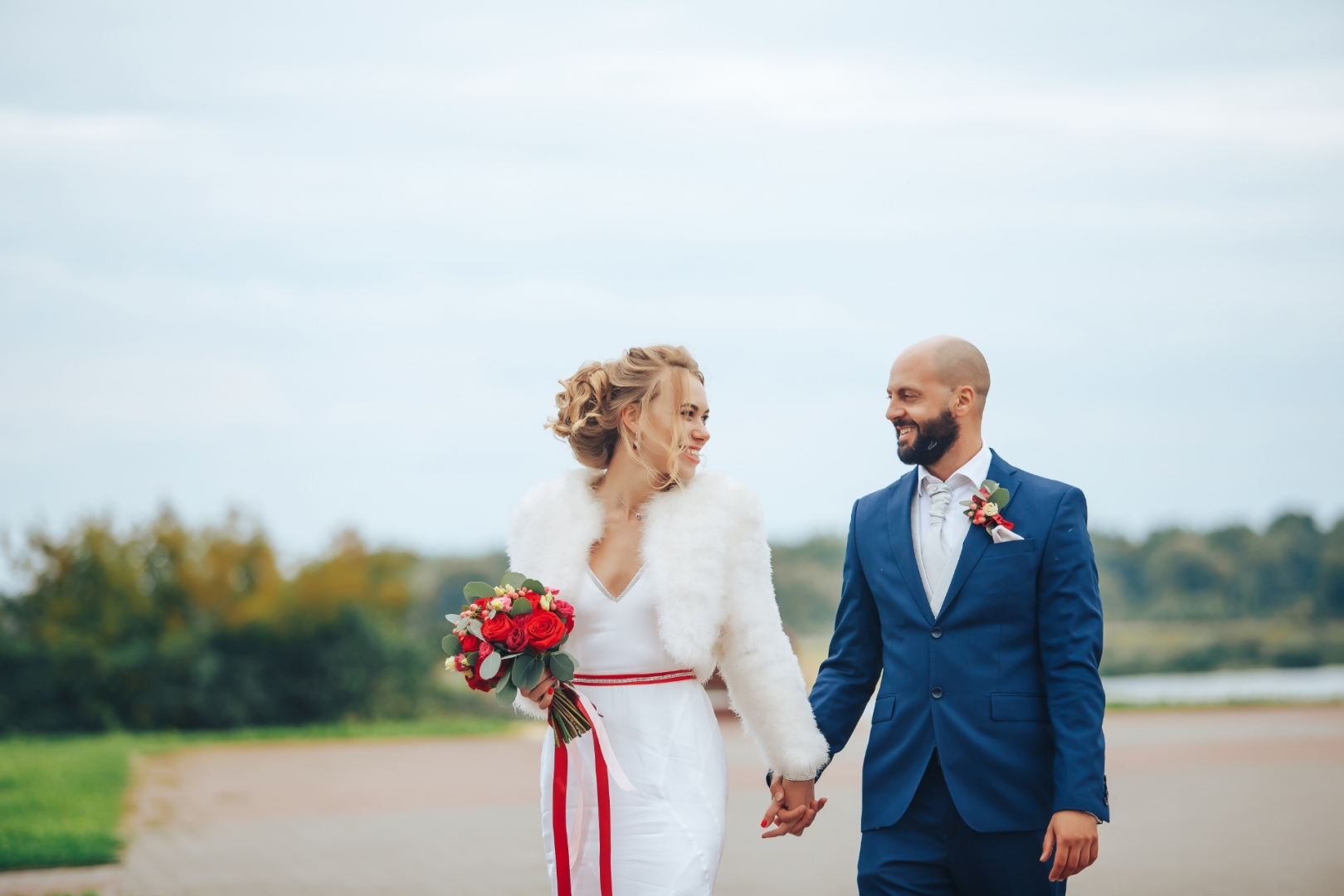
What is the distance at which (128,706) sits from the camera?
17.7m

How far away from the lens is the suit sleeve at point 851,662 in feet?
13.5

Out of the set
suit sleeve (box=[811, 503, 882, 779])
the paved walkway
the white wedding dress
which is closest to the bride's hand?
the white wedding dress

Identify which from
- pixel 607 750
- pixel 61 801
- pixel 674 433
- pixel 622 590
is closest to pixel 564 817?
pixel 607 750

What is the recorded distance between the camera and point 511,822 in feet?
34.7

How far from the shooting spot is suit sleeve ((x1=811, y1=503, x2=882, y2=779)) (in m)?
4.11

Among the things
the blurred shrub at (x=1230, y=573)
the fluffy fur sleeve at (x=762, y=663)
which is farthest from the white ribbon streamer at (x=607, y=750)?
the blurred shrub at (x=1230, y=573)

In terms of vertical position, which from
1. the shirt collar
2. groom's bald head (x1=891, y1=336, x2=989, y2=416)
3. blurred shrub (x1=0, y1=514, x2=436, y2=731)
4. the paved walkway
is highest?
groom's bald head (x1=891, y1=336, x2=989, y2=416)

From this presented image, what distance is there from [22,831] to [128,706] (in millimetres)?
8771

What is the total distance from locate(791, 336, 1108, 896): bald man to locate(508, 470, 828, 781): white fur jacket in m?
0.27

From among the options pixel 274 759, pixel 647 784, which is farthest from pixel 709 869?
pixel 274 759

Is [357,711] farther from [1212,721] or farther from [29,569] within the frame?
[1212,721]

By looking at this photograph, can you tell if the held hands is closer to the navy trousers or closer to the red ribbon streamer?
the navy trousers

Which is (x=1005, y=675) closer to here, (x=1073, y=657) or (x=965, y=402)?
(x=1073, y=657)

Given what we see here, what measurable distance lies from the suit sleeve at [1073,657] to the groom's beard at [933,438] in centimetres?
36
